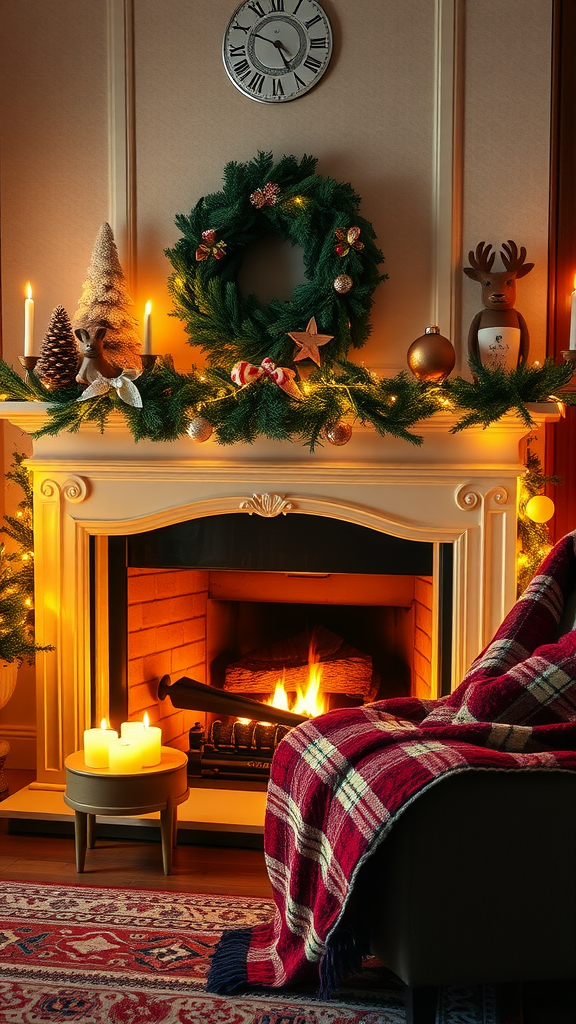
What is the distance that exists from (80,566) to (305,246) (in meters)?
1.18

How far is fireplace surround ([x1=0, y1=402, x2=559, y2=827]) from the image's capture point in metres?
2.50

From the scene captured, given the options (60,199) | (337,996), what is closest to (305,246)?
(60,199)

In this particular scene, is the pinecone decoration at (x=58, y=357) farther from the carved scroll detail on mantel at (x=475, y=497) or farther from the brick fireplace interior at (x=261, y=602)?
the carved scroll detail on mantel at (x=475, y=497)

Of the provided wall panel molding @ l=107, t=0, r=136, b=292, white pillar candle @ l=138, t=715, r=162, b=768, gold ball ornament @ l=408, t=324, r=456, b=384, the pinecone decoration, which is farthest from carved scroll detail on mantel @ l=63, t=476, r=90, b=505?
gold ball ornament @ l=408, t=324, r=456, b=384

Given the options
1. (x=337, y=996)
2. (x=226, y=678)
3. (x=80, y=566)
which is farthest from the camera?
(x=226, y=678)

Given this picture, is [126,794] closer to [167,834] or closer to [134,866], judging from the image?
[167,834]

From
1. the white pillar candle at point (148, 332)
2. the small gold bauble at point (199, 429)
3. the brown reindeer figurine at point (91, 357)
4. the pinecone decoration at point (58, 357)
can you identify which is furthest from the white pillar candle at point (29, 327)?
the small gold bauble at point (199, 429)

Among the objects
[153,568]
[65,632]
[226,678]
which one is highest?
[153,568]

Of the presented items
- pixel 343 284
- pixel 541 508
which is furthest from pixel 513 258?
pixel 541 508

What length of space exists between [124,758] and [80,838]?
9.7 inches

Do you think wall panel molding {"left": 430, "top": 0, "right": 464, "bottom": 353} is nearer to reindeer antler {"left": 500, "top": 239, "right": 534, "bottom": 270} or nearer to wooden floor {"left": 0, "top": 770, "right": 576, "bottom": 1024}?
reindeer antler {"left": 500, "top": 239, "right": 534, "bottom": 270}

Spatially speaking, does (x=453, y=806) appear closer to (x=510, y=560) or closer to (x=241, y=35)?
(x=510, y=560)

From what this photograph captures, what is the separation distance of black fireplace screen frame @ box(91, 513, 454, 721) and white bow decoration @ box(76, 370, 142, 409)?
0.43 metres

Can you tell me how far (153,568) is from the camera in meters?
2.76
